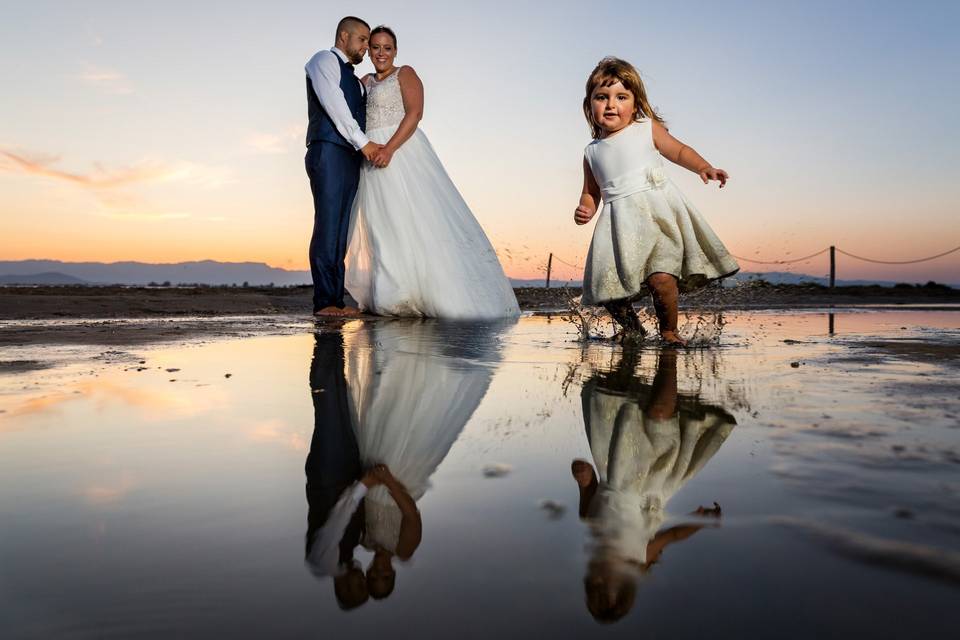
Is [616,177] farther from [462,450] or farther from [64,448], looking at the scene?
[64,448]

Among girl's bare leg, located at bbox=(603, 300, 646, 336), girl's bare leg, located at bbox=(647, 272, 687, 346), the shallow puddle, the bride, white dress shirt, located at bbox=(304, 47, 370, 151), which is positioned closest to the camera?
the shallow puddle

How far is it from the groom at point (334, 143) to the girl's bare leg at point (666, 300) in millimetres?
3478

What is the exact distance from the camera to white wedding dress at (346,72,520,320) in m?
6.86

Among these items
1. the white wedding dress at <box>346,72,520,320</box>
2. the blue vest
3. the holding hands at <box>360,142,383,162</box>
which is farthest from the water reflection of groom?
the blue vest

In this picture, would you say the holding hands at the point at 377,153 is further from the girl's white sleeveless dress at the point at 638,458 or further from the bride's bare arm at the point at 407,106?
the girl's white sleeveless dress at the point at 638,458

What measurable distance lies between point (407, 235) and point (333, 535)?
5939 millimetres

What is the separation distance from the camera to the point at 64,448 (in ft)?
5.32

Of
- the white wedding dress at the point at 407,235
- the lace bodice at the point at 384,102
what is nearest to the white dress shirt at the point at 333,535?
the white wedding dress at the point at 407,235

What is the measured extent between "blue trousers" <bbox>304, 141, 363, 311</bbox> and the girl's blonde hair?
3.16m

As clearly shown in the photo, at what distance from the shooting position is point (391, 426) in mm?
1842

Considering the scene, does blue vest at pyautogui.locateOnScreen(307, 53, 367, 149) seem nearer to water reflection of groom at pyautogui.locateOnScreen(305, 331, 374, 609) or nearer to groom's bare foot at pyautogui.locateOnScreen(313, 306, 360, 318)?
groom's bare foot at pyautogui.locateOnScreen(313, 306, 360, 318)

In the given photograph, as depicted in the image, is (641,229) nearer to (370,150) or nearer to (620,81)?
(620,81)

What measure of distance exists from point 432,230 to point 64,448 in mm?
5497

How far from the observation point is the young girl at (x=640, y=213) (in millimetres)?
4125
